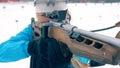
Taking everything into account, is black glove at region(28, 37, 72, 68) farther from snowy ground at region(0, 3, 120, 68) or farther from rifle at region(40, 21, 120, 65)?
snowy ground at region(0, 3, 120, 68)

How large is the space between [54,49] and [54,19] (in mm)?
147

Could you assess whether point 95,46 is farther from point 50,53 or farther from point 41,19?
point 41,19

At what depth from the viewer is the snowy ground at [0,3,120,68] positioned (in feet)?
13.1

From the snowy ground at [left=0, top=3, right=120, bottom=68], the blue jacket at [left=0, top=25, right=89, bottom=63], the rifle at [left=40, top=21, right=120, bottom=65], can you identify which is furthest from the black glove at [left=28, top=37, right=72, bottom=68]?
the snowy ground at [left=0, top=3, right=120, bottom=68]

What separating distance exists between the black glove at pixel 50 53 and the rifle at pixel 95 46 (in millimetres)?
154

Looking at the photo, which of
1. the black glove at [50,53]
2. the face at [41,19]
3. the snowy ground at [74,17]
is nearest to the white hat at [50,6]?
the face at [41,19]

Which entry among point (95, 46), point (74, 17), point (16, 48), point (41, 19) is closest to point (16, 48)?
point (16, 48)

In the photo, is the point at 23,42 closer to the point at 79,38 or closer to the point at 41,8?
the point at 41,8

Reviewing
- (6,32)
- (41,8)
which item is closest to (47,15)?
(41,8)

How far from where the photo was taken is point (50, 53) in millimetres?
1527

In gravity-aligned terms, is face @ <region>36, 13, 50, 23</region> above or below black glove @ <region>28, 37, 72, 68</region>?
above

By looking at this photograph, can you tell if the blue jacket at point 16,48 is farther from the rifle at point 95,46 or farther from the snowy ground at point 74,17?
the snowy ground at point 74,17

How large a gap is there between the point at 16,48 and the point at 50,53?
0.21 m

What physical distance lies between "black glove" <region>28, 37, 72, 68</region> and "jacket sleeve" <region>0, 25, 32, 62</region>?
4 cm
